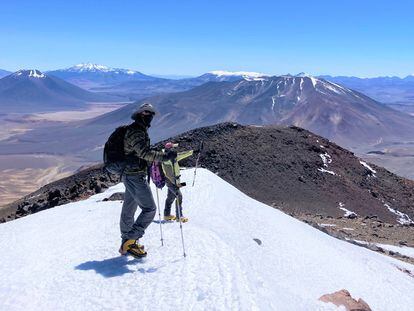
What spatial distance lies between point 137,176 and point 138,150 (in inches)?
23.1

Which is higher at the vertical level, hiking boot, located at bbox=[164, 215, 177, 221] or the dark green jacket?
the dark green jacket

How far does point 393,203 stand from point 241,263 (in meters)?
35.7

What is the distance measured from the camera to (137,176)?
9047mm

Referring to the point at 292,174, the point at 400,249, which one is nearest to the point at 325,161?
the point at 292,174

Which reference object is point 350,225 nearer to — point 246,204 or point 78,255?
point 246,204

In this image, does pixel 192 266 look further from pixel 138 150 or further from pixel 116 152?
Result: pixel 116 152

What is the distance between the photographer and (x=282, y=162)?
1690 inches

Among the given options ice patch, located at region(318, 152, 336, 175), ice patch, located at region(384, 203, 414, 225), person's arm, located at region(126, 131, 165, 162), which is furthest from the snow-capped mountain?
ice patch, located at region(318, 152, 336, 175)

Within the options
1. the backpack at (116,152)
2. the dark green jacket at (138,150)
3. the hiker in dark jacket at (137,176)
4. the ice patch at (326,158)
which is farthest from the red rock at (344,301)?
the ice patch at (326,158)

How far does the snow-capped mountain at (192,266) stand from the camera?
318 inches

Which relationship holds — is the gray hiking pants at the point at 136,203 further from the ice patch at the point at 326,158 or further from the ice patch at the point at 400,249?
the ice patch at the point at 326,158

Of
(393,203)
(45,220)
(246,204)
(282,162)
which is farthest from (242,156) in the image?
(45,220)

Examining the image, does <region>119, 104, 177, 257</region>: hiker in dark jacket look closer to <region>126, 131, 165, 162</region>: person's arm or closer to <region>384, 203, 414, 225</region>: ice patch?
<region>126, 131, 165, 162</region>: person's arm

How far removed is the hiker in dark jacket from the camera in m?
8.73
